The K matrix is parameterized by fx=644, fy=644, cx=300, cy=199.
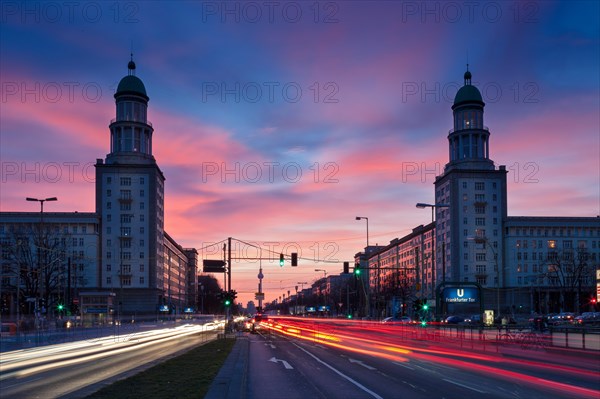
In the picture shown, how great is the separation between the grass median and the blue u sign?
2347cm

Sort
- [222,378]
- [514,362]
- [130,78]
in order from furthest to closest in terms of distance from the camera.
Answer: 1. [130,78]
2. [514,362]
3. [222,378]

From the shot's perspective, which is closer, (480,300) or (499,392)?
(499,392)

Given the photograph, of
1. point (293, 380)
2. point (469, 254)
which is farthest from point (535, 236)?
point (293, 380)

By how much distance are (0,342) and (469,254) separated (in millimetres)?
106957

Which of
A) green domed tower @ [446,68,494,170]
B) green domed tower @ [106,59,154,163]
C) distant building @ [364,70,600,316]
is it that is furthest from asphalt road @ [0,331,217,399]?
green domed tower @ [446,68,494,170]

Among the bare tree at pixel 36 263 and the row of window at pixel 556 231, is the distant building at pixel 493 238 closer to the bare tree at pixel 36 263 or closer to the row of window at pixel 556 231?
the row of window at pixel 556 231

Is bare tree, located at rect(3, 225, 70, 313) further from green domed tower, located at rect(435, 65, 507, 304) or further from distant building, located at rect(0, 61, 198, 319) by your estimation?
green domed tower, located at rect(435, 65, 507, 304)

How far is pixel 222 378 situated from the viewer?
70.3ft

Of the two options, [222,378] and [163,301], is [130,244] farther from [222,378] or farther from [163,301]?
[222,378]

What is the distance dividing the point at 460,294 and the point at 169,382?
3217cm

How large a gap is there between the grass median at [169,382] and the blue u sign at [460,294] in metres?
23.5

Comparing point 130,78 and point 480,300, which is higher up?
point 130,78

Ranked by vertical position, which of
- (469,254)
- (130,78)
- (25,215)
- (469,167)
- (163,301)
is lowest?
(163,301)

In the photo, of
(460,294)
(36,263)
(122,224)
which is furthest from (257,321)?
(460,294)
